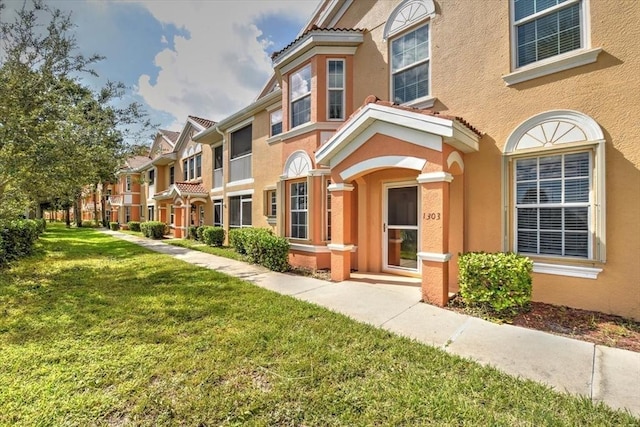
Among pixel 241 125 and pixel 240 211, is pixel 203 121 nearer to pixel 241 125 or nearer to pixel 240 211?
pixel 241 125

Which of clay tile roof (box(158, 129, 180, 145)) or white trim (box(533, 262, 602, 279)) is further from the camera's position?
clay tile roof (box(158, 129, 180, 145))

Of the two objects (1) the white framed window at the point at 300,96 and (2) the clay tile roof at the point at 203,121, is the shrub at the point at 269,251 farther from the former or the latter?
(2) the clay tile roof at the point at 203,121

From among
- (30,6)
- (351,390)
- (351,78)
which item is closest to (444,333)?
(351,390)

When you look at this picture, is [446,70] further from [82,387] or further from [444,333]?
[82,387]

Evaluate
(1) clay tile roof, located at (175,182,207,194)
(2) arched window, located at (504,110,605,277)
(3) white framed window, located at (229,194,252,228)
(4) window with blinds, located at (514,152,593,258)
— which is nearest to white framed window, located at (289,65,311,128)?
(3) white framed window, located at (229,194,252,228)

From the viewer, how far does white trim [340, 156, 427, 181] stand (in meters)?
6.25

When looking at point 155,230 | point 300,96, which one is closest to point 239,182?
point 300,96

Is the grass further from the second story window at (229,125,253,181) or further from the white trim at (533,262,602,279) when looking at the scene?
the second story window at (229,125,253,181)

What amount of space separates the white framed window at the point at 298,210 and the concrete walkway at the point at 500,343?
3.22 meters

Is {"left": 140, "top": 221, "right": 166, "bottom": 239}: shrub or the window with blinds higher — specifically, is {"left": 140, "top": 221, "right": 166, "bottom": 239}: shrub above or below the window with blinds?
below

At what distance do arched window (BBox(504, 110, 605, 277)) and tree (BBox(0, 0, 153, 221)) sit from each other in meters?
11.9

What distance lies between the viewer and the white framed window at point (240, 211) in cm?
1517

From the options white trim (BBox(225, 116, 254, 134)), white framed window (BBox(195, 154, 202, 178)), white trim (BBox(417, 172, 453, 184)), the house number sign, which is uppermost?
white trim (BBox(225, 116, 254, 134))

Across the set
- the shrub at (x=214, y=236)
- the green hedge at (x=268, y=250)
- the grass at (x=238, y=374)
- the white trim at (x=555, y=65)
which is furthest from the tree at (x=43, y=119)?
the white trim at (x=555, y=65)
